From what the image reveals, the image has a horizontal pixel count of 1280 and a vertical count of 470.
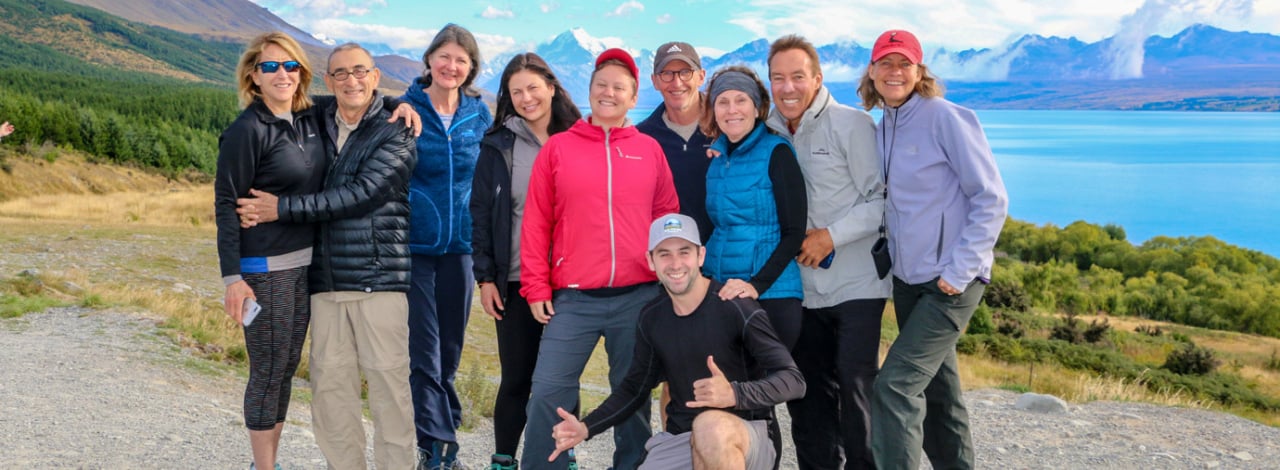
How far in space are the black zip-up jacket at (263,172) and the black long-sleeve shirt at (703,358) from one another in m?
1.83

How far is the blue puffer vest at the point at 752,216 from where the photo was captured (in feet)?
14.0

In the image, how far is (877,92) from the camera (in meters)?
4.52

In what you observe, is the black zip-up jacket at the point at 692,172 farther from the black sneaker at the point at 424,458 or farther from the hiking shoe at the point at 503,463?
the black sneaker at the point at 424,458

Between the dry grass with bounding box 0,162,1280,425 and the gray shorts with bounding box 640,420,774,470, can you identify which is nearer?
the gray shorts with bounding box 640,420,774,470

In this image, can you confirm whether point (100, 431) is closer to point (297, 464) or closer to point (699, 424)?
A: point (297, 464)

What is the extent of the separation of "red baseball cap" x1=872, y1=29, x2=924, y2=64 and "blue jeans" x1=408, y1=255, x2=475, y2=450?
2.67 m

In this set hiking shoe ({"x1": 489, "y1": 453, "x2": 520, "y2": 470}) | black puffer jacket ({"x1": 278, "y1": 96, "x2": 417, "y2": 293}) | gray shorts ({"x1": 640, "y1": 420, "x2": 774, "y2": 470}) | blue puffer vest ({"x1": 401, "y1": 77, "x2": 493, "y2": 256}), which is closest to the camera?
gray shorts ({"x1": 640, "y1": 420, "x2": 774, "y2": 470})

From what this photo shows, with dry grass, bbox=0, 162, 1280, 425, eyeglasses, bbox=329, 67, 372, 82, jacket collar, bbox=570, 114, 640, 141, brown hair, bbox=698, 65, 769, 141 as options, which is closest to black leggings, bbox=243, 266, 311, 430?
eyeglasses, bbox=329, 67, 372, 82

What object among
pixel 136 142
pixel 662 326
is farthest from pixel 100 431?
pixel 136 142

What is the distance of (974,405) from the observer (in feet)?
29.0

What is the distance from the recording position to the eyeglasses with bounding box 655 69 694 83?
15.9 feet

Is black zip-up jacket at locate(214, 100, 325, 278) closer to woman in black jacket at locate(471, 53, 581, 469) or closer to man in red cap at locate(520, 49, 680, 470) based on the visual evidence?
woman in black jacket at locate(471, 53, 581, 469)

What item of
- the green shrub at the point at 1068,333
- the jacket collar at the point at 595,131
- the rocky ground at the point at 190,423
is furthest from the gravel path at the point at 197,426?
the green shrub at the point at 1068,333

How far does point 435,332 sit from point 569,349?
1.24 m
